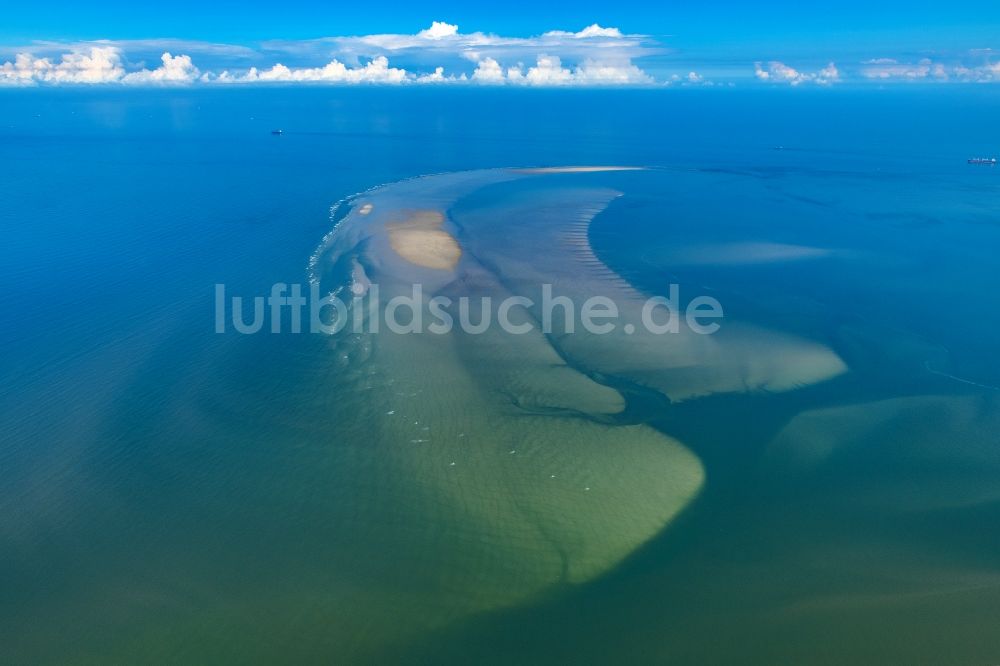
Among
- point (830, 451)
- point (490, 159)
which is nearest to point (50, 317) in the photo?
point (830, 451)

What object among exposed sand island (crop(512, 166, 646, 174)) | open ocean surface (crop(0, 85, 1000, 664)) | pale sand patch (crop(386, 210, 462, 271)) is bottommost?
open ocean surface (crop(0, 85, 1000, 664))

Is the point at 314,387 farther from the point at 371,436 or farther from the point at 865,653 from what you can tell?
the point at 865,653

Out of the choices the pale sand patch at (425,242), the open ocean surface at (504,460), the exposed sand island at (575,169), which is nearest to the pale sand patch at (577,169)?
the exposed sand island at (575,169)

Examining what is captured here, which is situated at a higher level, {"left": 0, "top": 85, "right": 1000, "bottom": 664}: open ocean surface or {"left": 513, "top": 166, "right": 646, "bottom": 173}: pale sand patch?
{"left": 513, "top": 166, "right": 646, "bottom": 173}: pale sand patch

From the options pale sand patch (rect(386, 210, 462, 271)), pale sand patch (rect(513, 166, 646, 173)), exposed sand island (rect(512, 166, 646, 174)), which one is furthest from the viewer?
pale sand patch (rect(513, 166, 646, 173))

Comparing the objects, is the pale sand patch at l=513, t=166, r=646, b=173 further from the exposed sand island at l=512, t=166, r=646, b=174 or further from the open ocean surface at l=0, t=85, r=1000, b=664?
the open ocean surface at l=0, t=85, r=1000, b=664

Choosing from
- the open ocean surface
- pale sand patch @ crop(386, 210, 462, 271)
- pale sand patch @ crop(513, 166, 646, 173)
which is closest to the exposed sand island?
pale sand patch @ crop(513, 166, 646, 173)

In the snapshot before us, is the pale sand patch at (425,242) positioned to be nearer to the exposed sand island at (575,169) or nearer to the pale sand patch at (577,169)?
the exposed sand island at (575,169)
